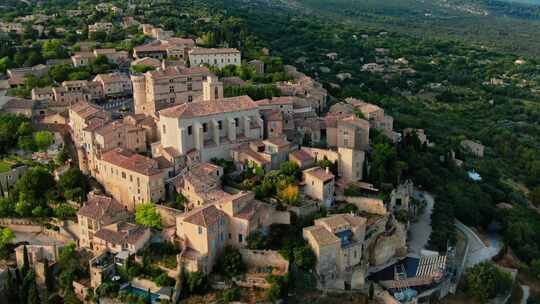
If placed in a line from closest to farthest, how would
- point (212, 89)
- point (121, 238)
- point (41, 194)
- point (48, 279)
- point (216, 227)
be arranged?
point (216, 227)
point (121, 238)
point (48, 279)
point (41, 194)
point (212, 89)

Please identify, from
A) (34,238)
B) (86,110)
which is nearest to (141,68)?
(86,110)

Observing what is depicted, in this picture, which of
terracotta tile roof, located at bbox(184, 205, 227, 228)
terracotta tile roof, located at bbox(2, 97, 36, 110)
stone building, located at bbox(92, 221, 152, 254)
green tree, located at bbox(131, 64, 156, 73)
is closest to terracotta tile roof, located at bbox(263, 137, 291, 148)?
terracotta tile roof, located at bbox(184, 205, 227, 228)

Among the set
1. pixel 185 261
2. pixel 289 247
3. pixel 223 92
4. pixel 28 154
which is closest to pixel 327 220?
pixel 289 247

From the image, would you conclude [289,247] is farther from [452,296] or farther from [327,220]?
[452,296]

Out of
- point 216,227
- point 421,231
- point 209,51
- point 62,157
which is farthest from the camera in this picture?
point 209,51

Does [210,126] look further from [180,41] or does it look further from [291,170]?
[180,41]

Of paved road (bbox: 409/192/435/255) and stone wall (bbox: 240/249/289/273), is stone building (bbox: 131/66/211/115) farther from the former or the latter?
paved road (bbox: 409/192/435/255)
